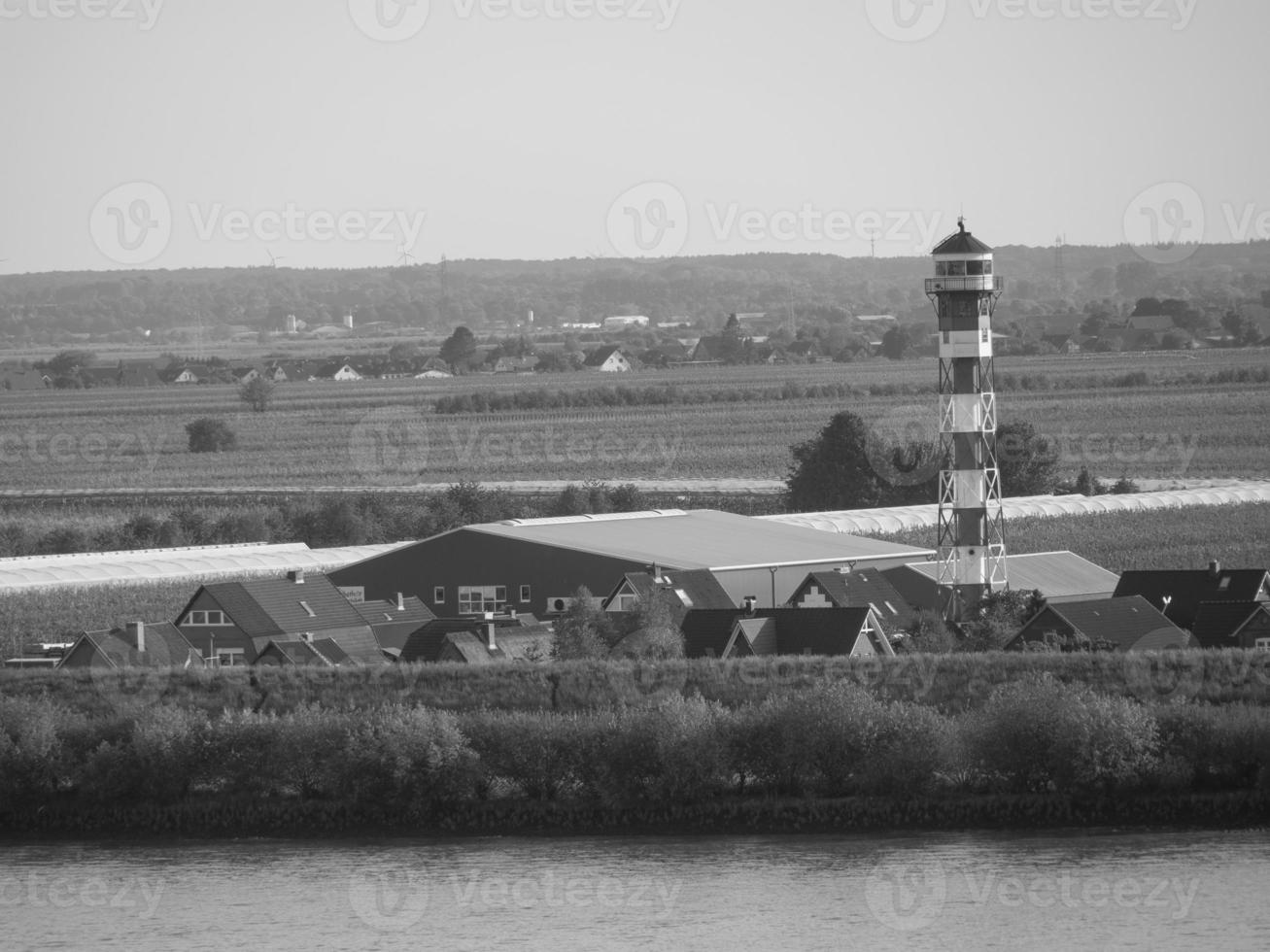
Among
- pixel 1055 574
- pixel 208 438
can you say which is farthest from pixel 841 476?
pixel 208 438

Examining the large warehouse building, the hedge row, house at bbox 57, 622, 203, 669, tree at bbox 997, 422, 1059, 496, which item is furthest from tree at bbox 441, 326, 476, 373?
the hedge row

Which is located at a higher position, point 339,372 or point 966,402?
point 966,402

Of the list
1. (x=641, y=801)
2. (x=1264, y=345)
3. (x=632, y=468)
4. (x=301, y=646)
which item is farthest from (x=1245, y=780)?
(x=1264, y=345)

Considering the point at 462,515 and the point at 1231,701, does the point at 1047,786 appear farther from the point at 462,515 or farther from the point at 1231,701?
the point at 462,515

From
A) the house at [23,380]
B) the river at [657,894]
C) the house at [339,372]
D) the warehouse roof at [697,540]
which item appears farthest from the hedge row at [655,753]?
the house at [23,380]

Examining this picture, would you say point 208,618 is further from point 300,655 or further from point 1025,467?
point 1025,467

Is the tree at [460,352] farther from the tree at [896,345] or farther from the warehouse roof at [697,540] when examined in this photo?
the warehouse roof at [697,540]
